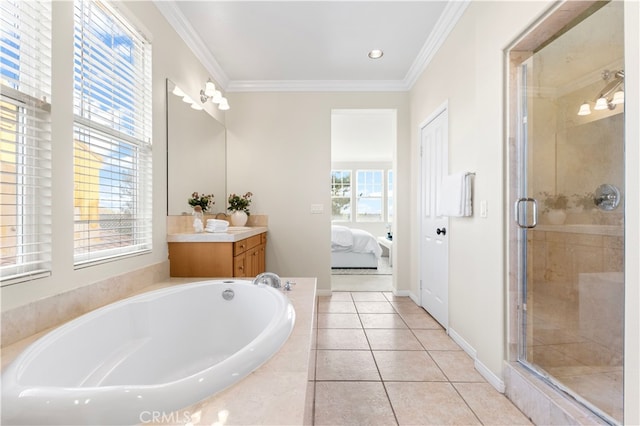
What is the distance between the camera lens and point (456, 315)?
2.46m

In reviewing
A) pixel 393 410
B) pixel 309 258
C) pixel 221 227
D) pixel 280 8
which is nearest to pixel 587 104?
pixel 393 410

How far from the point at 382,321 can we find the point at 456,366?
92cm

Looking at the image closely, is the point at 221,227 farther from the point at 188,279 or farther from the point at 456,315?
the point at 456,315

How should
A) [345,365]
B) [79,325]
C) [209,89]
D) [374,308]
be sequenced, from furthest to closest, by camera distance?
[374,308], [209,89], [345,365], [79,325]

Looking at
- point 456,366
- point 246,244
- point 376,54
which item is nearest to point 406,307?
point 456,366

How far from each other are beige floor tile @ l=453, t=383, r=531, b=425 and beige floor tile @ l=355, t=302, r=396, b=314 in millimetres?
1387

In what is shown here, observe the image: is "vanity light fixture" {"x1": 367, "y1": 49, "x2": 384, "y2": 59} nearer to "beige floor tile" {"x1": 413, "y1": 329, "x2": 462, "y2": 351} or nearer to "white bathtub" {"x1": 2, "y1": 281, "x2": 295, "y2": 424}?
"white bathtub" {"x1": 2, "y1": 281, "x2": 295, "y2": 424}

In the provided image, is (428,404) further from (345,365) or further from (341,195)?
(341,195)

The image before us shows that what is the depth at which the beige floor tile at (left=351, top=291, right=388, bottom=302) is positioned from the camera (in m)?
3.64

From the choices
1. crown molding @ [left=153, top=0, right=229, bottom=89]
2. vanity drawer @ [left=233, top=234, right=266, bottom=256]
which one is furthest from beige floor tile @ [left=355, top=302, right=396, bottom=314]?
crown molding @ [left=153, top=0, right=229, bottom=89]

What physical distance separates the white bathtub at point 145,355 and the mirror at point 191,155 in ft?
3.27

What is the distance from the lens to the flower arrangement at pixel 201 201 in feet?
9.25

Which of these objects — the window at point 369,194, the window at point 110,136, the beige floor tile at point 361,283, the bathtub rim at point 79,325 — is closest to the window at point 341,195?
the window at point 369,194

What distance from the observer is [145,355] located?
156cm
